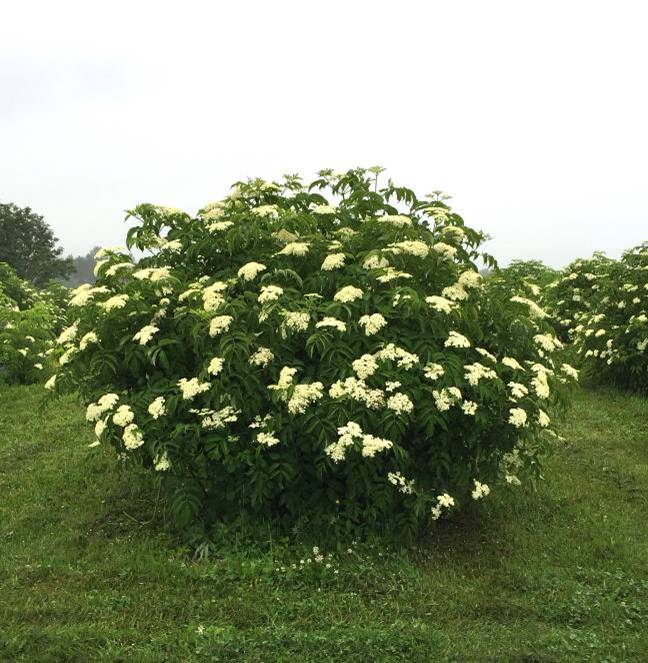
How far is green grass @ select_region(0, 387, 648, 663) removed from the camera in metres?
3.78

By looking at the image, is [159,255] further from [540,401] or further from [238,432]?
[540,401]

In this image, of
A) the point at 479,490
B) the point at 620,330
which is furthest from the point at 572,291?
Answer: the point at 479,490

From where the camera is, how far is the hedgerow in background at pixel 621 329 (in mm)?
10055

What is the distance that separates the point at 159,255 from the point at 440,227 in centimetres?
240

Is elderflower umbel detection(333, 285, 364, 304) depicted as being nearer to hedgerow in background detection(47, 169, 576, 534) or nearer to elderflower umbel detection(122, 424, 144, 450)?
hedgerow in background detection(47, 169, 576, 534)

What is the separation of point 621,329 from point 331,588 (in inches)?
296

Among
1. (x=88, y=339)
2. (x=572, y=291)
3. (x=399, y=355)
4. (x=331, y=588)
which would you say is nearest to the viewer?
(x=331, y=588)

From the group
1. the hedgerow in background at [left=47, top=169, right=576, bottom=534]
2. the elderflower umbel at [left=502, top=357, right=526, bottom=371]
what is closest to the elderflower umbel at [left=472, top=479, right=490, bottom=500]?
the hedgerow in background at [left=47, top=169, right=576, bottom=534]

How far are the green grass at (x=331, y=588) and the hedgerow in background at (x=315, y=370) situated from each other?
46 centimetres

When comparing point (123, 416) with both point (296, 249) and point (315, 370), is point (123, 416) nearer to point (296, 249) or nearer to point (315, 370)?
point (315, 370)

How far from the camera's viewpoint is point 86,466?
7.13m

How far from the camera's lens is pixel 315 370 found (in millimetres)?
4848

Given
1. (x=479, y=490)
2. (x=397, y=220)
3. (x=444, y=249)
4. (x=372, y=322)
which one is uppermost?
(x=397, y=220)

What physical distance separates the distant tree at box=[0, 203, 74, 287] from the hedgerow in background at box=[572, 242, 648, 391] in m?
33.8
